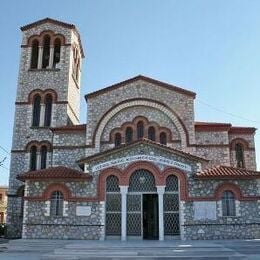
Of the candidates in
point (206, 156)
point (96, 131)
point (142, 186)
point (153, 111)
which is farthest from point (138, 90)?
point (142, 186)

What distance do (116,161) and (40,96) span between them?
39.4ft

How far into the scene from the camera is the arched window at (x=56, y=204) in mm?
22812

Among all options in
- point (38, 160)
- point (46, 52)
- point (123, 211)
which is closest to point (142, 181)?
point (123, 211)

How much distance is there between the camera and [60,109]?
103 feet

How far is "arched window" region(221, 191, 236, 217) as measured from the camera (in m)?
22.3

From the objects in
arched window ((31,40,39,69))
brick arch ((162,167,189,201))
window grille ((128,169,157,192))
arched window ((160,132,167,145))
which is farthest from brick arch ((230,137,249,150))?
arched window ((31,40,39,69))

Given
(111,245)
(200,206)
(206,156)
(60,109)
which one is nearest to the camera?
(111,245)

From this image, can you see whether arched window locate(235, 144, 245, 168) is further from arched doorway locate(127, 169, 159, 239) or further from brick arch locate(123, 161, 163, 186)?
brick arch locate(123, 161, 163, 186)

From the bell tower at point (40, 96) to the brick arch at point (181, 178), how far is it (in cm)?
1048

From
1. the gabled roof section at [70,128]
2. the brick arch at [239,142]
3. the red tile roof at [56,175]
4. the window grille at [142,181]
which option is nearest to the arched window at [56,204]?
the red tile roof at [56,175]

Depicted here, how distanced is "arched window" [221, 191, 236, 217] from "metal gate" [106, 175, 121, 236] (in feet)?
19.1

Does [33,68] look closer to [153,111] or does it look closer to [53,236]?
[153,111]

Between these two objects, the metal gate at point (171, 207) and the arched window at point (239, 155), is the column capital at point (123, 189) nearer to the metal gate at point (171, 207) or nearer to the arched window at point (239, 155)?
the metal gate at point (171, 207)

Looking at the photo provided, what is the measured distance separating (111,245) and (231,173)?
26.7ft
